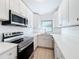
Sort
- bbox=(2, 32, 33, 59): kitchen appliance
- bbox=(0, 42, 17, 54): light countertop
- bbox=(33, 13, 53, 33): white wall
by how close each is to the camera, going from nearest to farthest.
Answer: bbox=(0, 42, 17, 54): light countertop → bbox=(2, 32, 33, 59): kitchen appliance → bbox=(33, 13, 53, 33): white wall

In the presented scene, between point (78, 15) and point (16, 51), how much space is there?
1334mm

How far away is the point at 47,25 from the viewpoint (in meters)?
5.09

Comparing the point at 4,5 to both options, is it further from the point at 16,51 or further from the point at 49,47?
the point at 49,47

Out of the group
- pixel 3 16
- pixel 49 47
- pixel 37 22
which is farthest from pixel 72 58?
pixel 37 22

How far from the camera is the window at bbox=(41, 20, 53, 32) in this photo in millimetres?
5008

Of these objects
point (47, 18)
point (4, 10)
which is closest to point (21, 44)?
point (4, 10)

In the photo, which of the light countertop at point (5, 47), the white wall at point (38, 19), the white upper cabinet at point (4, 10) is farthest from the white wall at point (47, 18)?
the light countertop at point (5, 47)

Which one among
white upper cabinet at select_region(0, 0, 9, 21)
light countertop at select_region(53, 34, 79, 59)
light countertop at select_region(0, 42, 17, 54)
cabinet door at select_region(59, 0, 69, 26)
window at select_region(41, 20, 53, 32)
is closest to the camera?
light countertop at select_region(53, 34, 79, 59)

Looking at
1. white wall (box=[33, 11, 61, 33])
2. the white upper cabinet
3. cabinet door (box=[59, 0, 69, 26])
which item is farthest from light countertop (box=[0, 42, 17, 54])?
white wall (box=[33, 11, 61, 33])

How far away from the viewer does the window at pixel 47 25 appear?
16.4 ft

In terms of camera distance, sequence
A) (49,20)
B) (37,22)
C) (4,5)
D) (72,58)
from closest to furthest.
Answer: (72,58) < (4,5) < (37,22) < (49,20)

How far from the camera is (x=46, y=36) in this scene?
4152mm

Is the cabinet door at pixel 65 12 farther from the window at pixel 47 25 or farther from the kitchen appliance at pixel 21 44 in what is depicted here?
the window at pixel 47 25

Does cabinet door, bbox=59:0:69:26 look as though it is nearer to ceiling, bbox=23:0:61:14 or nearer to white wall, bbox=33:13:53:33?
ceiling, bbox=23:0:61:14
